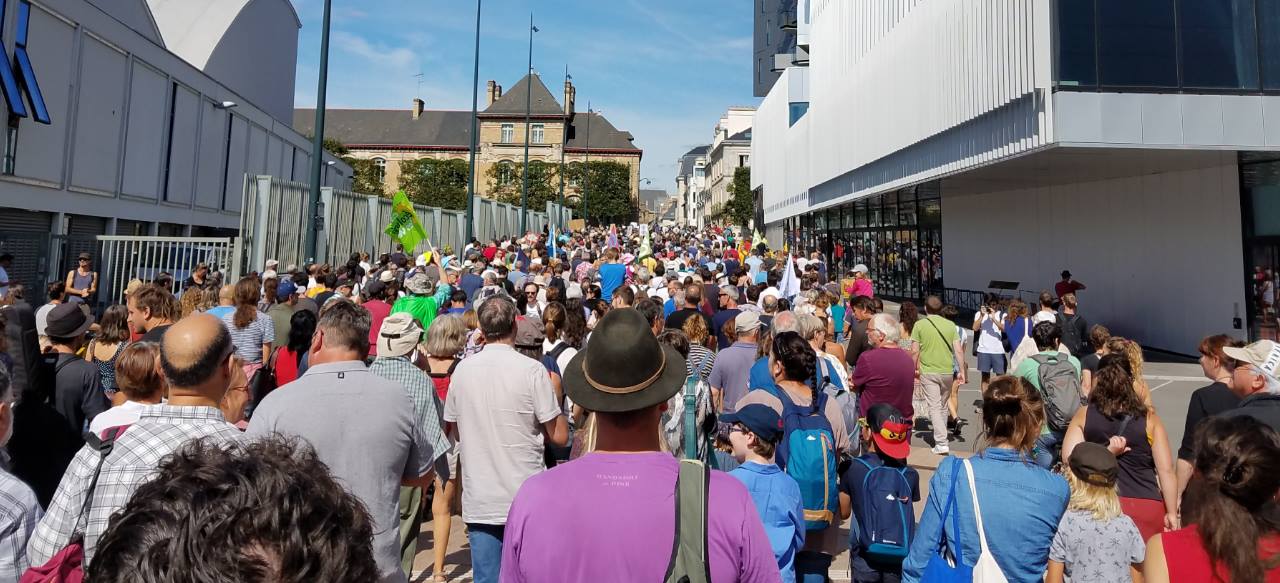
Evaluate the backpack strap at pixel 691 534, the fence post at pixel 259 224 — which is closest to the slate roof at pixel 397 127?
the fence post at pixel 259 224

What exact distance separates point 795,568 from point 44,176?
21.6 metres

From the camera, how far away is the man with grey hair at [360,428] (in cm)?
305

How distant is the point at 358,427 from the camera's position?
3.09 m

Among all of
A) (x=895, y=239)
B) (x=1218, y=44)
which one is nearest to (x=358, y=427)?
(x=1218, y=44)

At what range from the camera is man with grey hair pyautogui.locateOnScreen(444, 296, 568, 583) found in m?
4.04

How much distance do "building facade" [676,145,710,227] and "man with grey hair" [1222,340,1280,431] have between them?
362 feet

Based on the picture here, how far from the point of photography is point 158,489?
105 centimetres

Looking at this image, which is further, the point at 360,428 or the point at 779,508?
the point at 779,508

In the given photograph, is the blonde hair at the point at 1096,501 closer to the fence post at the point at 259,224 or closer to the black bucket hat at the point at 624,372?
the black bucket hat at the point at 624,372

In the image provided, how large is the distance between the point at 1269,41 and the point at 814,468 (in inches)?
596

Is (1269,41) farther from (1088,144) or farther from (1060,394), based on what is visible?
(1060,394)

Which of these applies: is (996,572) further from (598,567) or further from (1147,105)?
(1147,105)

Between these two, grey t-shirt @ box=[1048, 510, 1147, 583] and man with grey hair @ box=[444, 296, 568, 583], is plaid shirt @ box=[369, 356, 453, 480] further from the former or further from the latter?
grey t-shirt @ box=[1048, 510, 1147, 583]

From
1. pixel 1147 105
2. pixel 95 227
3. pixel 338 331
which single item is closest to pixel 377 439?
pixel 338 331
